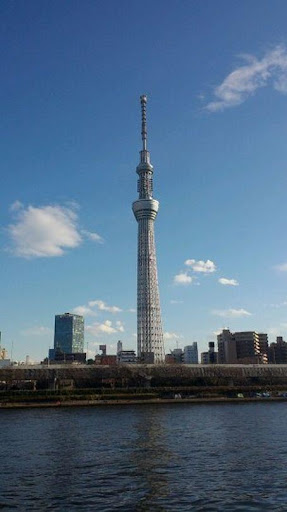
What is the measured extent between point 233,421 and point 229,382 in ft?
280

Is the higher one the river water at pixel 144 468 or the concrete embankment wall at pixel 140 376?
the concrete embankment wall at pixel 140 376

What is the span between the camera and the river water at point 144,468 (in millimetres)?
27562

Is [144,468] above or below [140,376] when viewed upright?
below

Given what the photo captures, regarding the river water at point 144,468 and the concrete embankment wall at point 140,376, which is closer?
the river water at point 144,468

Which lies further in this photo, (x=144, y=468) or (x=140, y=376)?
(x=140, y=376)

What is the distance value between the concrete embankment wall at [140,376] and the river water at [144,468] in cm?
7991

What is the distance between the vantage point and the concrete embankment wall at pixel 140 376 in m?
142

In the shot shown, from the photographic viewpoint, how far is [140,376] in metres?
149

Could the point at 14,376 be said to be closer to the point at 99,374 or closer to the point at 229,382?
the point at 99,374

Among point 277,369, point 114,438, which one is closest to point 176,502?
point 114,438

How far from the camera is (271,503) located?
27.1 metres

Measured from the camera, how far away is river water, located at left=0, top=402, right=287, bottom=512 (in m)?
27.6

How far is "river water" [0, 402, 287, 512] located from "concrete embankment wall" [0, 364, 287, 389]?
262 feet

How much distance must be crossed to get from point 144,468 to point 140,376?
114077mm
